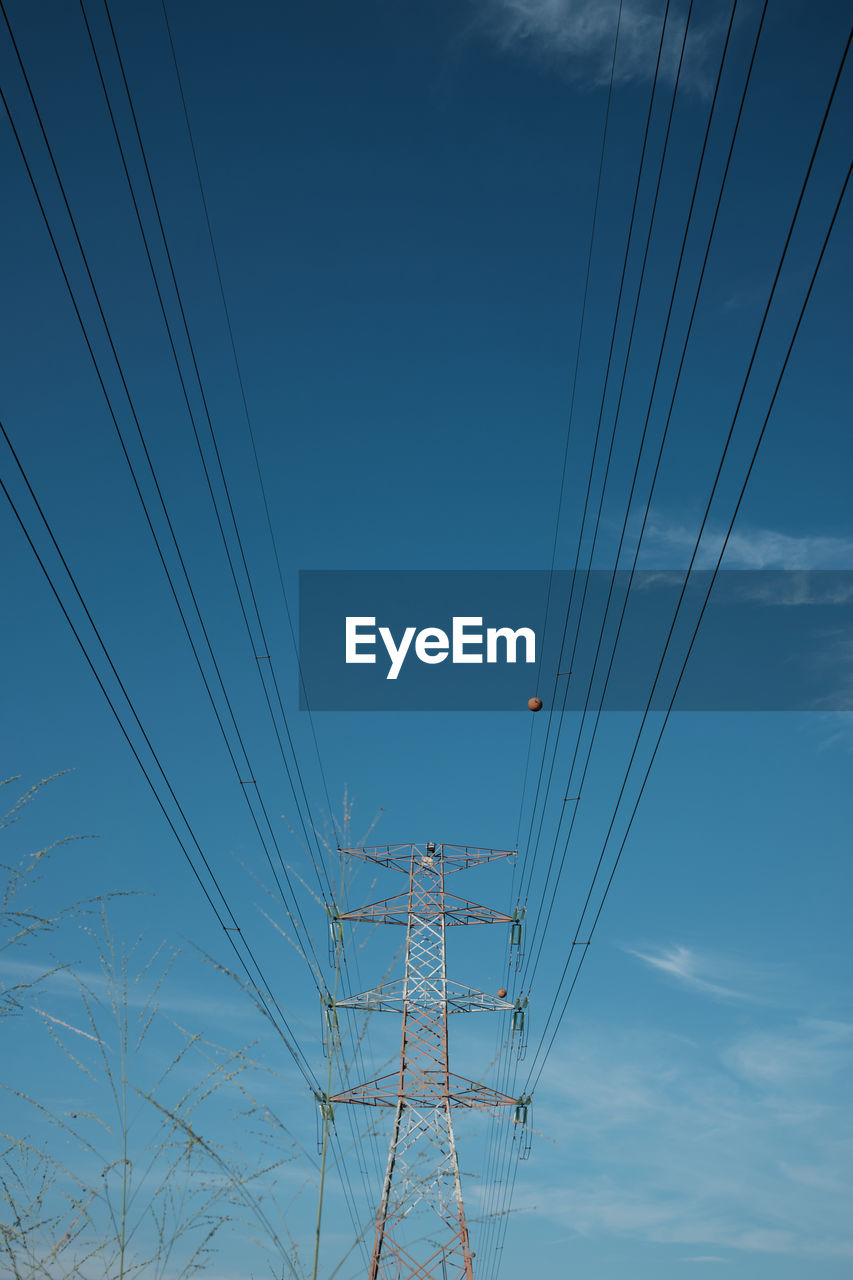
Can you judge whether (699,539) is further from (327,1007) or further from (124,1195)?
(124,1195)

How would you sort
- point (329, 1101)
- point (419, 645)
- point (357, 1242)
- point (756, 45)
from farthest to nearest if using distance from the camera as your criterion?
point (419, 645)
point (329, 1101)
point (756, 45)
point (357, 1242)

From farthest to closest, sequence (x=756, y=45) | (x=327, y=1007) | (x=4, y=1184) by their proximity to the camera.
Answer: (x=327, y=1007), (x=756, y=45), (x=4, y=1184)

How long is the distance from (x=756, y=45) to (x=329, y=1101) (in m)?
7.52

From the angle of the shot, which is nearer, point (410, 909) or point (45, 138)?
point (45, 138)

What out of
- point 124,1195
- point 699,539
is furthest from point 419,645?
point 124,1195

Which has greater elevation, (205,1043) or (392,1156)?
(392,1156)

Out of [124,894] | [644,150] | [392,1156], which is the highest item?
[644,150]

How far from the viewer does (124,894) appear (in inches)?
264

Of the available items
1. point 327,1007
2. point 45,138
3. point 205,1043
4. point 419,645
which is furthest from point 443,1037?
point 45,138

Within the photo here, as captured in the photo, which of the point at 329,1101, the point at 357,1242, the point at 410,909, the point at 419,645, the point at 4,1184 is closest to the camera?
the point at 4,1184

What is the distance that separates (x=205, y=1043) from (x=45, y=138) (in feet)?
21.1

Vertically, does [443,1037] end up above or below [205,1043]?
above

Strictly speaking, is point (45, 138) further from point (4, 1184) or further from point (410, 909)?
point (410, 909)

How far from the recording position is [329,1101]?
7609 mm
